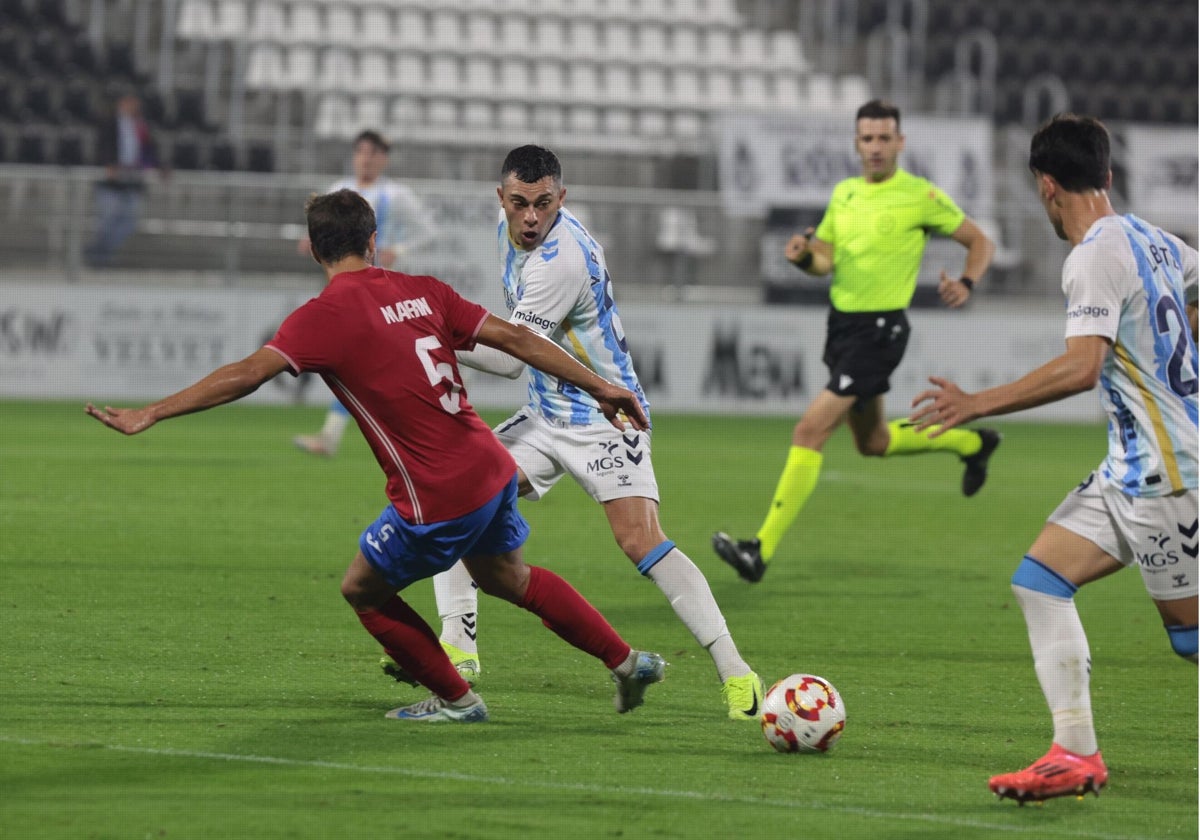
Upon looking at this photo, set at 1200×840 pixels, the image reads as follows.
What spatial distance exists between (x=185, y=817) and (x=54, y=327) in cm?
1614

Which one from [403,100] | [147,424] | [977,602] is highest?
[403,100]

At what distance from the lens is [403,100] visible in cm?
2545

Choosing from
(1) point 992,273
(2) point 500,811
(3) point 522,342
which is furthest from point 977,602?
(1) point 992,273

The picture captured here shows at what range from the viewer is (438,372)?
5602mm

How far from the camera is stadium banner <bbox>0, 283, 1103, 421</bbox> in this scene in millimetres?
19797

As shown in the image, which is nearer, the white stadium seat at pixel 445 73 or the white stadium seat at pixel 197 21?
the white stadium seat at pixel 197 21

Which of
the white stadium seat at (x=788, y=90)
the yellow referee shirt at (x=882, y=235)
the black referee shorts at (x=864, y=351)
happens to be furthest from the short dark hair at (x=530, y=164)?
the white stadium seat at (x=788, y=90)

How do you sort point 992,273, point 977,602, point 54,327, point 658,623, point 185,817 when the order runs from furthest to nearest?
point 992,273
point 54,327
point 977,602
point 658,623
point 185,817

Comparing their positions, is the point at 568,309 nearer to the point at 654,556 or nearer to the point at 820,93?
the point at 654,556

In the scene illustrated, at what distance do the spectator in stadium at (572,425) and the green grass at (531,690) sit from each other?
27 centimetres

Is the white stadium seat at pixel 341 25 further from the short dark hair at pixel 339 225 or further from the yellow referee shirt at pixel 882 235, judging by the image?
the short dark hair at pixel 339 225

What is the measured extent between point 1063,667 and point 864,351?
16.2ft

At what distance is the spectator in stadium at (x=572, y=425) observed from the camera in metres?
6.20

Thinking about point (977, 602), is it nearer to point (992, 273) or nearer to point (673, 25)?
point (992, 273)
